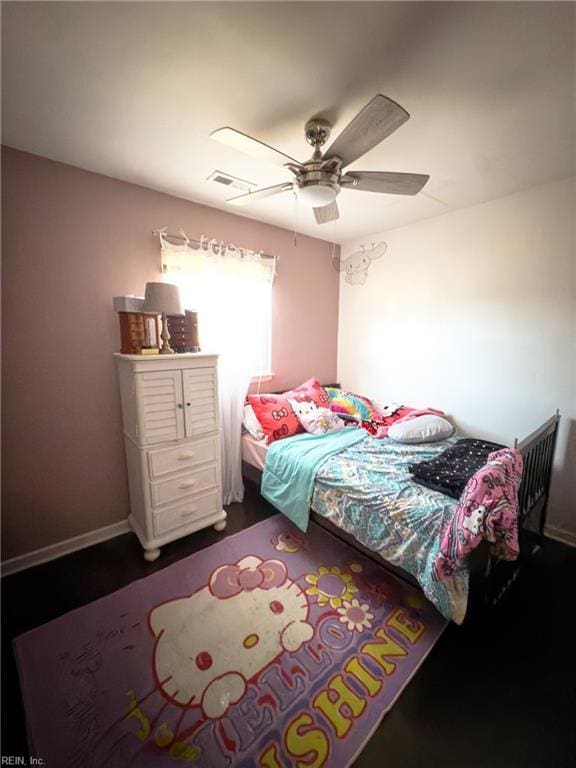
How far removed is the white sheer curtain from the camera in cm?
244

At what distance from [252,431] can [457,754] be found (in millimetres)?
2006

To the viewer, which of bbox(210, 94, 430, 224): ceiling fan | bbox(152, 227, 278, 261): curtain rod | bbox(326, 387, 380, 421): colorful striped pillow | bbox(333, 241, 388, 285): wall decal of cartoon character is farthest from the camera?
bbox(333, 241, 388, 285): wall decal of cartoon character

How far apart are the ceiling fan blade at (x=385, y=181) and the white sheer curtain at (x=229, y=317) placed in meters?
1.32

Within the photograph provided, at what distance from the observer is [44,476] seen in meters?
1.97

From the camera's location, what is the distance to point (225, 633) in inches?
59.9

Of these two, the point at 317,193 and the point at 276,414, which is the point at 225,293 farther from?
the point at 317,193

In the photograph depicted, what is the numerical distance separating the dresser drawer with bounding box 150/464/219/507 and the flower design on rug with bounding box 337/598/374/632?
46.1 inches

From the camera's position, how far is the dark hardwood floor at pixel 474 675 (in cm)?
110

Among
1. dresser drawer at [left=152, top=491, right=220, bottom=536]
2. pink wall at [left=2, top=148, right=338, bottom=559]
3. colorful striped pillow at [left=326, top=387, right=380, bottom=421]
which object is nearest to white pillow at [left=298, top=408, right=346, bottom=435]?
colorful striped pillow at [left=326, top=387, right=380, bottom=421]

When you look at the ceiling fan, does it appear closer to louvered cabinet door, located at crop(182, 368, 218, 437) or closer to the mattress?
louvered cabinet door, located at crop(182, 368, 218, 437)

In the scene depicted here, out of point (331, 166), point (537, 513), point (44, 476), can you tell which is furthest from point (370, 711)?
point (331, 166)

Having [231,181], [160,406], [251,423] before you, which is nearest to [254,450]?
[251,423]

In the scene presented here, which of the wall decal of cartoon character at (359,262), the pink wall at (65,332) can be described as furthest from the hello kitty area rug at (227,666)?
the wall decal of cartoon character at (359,262)

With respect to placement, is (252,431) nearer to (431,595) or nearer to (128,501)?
(128,501)
